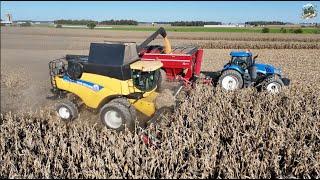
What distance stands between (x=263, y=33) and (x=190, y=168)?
34.0 m

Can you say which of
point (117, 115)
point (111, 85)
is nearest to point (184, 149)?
point (117, 115)

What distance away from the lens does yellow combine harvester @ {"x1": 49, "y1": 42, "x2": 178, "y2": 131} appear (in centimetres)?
816

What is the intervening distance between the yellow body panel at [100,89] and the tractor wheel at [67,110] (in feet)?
1.01

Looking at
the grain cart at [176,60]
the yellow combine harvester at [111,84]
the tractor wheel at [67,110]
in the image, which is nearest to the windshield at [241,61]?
the grain cart at [176,60]

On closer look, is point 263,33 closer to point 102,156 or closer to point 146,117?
point 146,117

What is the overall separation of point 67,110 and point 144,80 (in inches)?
80.5

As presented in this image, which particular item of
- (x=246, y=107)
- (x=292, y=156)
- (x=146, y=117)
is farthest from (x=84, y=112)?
(x=292, y=156)

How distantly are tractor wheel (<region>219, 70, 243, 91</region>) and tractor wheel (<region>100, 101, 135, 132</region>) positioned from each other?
4.57m

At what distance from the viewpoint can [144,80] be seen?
868 cm

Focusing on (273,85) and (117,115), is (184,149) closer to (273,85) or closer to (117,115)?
(117,115)

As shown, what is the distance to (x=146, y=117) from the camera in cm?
852

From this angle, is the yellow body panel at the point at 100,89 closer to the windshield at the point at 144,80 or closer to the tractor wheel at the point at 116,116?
the windshield at the point at 144,80

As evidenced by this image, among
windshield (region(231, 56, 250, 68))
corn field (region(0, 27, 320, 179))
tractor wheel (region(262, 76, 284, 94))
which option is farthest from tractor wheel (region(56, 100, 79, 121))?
windshield (region(231, 56, 250, 68))

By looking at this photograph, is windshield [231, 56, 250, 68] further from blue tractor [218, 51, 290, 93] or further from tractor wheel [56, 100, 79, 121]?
tractor wheel [56, 100, 79, 121]
